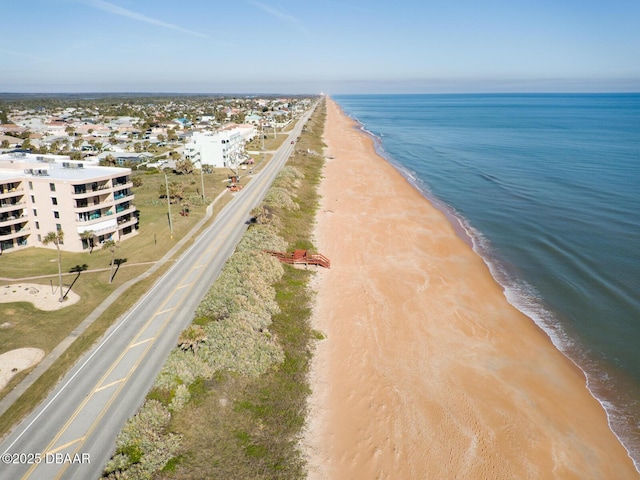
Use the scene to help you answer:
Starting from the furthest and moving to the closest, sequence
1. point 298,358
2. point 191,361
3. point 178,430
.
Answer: point 298,358
point 191,361
point 178,430

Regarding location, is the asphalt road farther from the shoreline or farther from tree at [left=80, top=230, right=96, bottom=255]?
the shoreline

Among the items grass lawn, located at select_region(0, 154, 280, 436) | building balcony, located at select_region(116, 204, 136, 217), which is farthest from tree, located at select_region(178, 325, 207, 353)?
building balcony, located at select_region(116, 204, 136, 217)

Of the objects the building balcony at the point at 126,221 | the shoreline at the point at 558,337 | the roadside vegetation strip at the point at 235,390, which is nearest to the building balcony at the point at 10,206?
the building balcony at the point at 126,221

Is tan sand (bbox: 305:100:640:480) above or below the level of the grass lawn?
below

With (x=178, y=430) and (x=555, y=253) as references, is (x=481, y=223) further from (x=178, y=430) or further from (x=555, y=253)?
(x=178, y=430)

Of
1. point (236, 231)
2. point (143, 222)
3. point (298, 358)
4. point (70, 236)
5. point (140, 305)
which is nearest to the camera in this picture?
point (298, 358)

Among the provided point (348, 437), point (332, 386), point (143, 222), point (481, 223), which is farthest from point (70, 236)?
point (481, 223)
